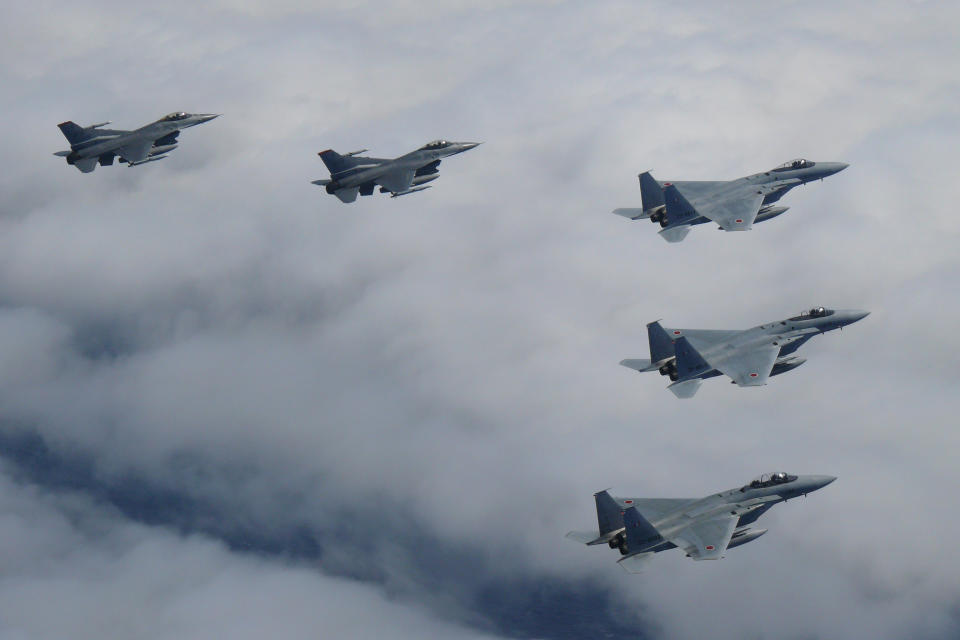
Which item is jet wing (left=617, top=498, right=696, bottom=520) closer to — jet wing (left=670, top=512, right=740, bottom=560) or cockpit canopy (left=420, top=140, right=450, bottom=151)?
jet wing (left=670, top=512, right=740, bottom=560)

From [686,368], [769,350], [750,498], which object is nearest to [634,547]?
[750,498]

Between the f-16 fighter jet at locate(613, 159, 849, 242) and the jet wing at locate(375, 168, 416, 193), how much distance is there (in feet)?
84.8

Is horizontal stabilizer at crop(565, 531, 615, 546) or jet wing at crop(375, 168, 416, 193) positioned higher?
jet wing at crop(375, 168, 416, 193)

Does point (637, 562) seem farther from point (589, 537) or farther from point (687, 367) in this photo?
point (687, 367)

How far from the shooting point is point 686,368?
359ft

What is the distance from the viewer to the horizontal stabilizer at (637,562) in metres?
95.4

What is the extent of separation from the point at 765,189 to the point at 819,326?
18927 millimetres

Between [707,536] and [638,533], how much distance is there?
6.30 meters

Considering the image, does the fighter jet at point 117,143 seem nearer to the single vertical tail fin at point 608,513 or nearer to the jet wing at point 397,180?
the jet wing at point 397,180

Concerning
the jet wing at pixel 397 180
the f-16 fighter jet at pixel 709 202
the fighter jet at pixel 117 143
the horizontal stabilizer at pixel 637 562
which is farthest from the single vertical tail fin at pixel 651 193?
the fighter jet at pixel 117 143

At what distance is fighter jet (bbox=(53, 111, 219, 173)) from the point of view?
141 m

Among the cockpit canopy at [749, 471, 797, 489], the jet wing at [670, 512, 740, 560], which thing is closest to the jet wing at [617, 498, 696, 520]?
the jet wing at [670, 512, 740, 560]

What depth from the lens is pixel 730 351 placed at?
366ft

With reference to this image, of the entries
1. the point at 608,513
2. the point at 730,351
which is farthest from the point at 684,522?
the point at 730,351
